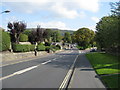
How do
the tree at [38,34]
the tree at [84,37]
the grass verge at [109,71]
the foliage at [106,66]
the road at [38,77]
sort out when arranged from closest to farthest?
the road at [38,77] → the grass verge at [109,71] → the foliage at [106,66] → the tree at [38,34] → the tree at [84,37]

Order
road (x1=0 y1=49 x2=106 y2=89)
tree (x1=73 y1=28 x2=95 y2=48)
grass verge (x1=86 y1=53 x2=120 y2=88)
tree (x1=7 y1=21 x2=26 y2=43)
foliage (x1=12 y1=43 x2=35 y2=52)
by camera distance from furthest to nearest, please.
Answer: tree (x1=73 y1=28 x2=95 y2=48) < tree (x1=7 y1=21 x2=26 y2=43) < foliage (x1=12 y1=43 x2=35 y2=52) < grass verge (x1=86 y1=53 x2=120 y2=88) < road (x1=0 y1=49 x2=106 y2=89)

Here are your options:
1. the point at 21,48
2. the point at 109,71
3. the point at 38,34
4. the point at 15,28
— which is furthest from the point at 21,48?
the point at 109,71

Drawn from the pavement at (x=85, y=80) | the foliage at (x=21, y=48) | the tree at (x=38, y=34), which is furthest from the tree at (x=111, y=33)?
the tree at (x=38, y=34)

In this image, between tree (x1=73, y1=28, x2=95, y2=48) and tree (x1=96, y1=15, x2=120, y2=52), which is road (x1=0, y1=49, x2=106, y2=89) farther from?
tree (x1=73, y1=28, x2=95, y2=48)

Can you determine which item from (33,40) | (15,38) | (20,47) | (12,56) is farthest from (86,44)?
(12,56)

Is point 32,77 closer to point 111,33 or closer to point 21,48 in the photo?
point 111,33

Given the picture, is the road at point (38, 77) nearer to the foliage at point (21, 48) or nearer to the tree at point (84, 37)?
the foliage at point (21, 48)

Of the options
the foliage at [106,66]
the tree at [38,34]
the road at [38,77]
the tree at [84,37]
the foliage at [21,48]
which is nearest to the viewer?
the road at [38,77]

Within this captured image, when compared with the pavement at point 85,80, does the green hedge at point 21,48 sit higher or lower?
higher

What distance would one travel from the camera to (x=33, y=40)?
71.7 m

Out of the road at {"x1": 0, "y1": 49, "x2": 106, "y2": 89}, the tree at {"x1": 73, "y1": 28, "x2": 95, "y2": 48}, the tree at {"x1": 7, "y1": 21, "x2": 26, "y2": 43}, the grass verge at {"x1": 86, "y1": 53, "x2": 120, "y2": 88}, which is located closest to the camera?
the road at {"x1": 0, "y1": 49, "x2": 106, "y2": 89}

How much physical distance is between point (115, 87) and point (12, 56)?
26.2m

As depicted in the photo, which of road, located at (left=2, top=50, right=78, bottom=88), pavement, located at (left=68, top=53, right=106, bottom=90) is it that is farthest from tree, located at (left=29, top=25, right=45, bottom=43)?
pavement, located at (left=68, top=53, right=106, bottom=90)

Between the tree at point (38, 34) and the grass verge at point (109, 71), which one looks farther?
the tree at point (38, 34)
